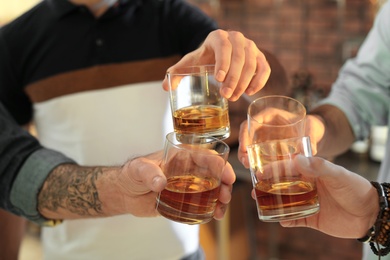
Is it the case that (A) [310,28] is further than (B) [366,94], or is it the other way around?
(A) [310,28]

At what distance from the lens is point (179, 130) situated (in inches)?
34.4

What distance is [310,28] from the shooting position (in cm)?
273

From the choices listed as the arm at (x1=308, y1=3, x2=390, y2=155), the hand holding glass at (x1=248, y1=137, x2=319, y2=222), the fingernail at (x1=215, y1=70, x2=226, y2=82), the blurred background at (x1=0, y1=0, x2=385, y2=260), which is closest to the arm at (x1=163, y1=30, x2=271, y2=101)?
the fingernail at (x1=215, y1=70, x2=226, y2=82)

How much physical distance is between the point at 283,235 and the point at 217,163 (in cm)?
232

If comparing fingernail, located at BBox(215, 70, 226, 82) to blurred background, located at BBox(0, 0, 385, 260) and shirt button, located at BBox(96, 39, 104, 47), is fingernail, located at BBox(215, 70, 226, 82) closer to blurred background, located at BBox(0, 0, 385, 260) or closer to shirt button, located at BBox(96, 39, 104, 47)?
shirt button, located at BBox(96, 39, 104, 47)

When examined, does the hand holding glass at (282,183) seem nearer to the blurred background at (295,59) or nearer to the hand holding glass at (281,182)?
the hand holding glass at (281,182)

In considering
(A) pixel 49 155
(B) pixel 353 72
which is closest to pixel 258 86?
(A) pixel 49 155

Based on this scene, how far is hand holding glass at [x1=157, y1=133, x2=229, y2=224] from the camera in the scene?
821mm

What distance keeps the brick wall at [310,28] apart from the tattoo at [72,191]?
5.05 feet

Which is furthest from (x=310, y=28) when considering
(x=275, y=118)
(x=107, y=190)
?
(x=107, y=190)

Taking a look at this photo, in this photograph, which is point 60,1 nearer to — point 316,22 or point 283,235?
point 316,22

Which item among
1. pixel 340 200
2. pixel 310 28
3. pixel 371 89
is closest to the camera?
pixel 340 200

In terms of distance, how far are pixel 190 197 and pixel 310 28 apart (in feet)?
6.85

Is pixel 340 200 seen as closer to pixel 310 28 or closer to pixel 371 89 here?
pixel 371 89
